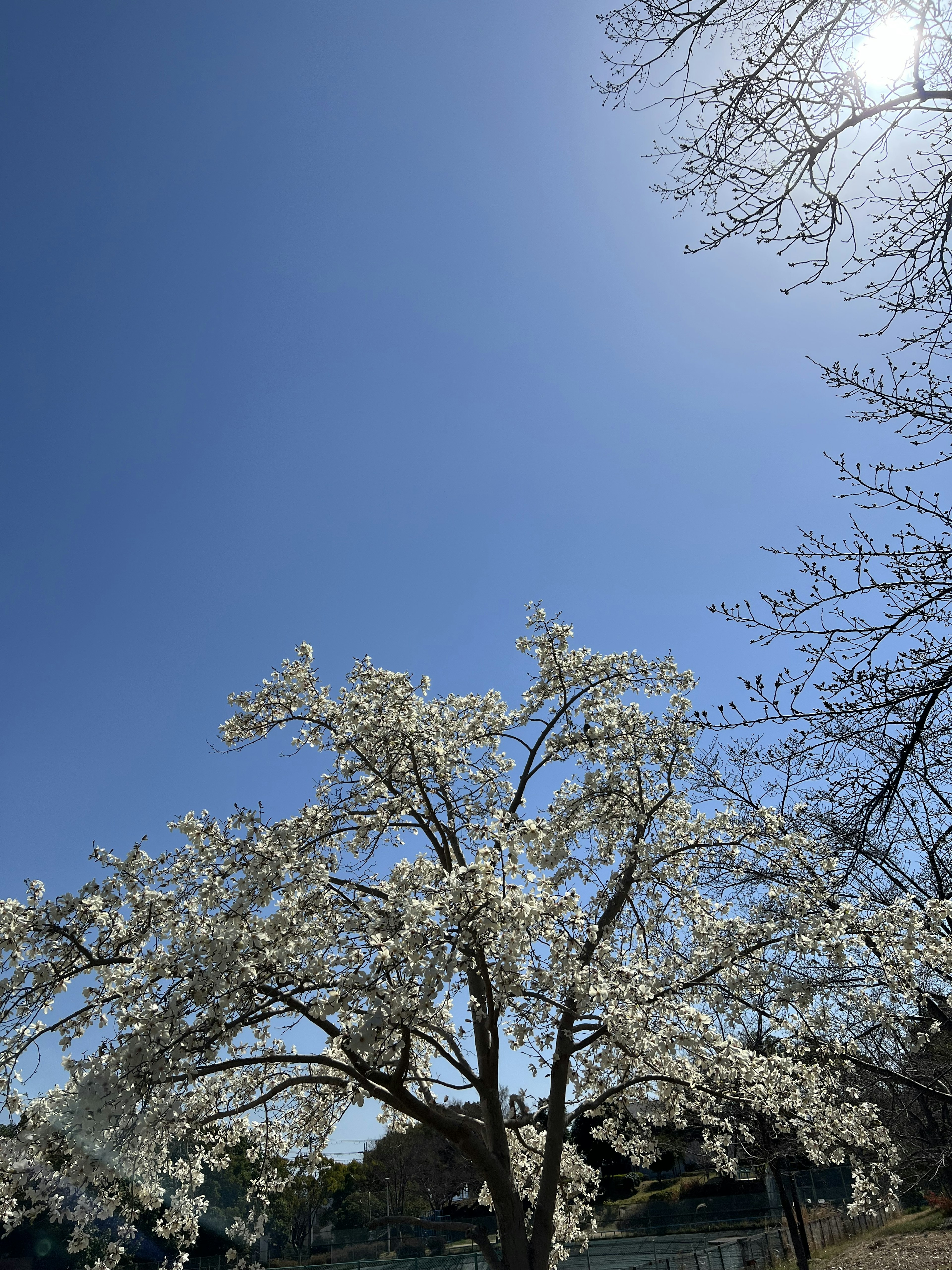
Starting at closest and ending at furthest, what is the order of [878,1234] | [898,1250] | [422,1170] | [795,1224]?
[795,1224] < [898,1250] < [878,1234] < [422,1170]

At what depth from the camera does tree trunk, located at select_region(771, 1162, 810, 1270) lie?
14.5 metres

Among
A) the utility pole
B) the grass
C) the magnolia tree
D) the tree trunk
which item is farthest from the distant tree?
the magnolia tree

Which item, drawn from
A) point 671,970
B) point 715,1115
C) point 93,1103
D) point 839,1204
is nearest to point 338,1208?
point 839,1204

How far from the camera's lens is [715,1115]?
12.0 metres

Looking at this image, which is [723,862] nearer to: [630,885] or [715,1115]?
[630,885]

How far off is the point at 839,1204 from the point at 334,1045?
28.1 meters

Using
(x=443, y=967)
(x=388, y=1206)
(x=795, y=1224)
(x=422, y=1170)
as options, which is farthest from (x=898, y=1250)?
(x=422, y=1170)

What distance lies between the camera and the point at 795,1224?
1488cm

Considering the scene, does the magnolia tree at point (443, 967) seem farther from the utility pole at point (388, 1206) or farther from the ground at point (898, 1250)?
the utility pole at point (388, 1206)

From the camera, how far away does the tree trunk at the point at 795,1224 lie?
14.5 m

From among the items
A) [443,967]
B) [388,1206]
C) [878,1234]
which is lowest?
[878,1234]

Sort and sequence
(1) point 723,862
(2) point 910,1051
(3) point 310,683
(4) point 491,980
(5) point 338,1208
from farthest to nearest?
(5) point 338,1208 → (2) point 910,1051 → (3) point 310,683 → (1) point 723,862 → (4) point 491,980

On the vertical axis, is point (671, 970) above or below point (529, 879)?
below

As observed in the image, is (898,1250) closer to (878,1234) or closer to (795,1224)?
(795,1224)
